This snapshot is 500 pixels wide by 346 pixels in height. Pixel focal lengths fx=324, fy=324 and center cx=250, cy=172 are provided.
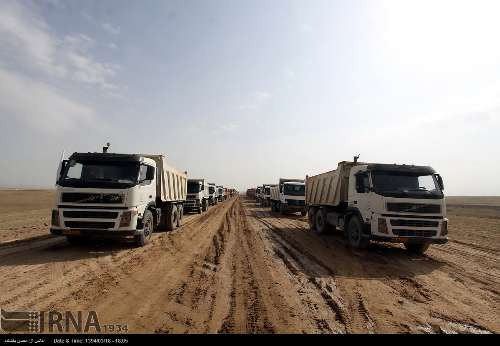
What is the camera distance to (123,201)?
30.5ft

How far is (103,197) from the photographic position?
923 cm

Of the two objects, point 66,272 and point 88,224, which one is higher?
point 88,224

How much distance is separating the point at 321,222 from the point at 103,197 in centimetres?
959

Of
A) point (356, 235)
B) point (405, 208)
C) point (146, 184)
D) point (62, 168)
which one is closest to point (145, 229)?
point (146, 184)

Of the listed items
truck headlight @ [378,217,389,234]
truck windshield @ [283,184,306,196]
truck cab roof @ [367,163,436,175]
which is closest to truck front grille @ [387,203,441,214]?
truck headlight @ [378,217,389,234]

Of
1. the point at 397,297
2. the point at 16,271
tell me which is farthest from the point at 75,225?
the point at 397,297

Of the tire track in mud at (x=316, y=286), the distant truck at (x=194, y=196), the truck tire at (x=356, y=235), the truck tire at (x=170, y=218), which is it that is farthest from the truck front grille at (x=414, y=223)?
the distant truck at (x=194, y=196)

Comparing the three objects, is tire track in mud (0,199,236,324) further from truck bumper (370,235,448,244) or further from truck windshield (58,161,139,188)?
truck bumper (370,235,448,244)

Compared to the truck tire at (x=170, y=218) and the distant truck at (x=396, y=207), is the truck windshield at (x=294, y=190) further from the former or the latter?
the distant truck at (x=396, y=207)

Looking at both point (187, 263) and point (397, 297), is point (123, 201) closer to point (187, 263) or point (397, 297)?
point (187, 263)

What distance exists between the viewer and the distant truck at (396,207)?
9609mm

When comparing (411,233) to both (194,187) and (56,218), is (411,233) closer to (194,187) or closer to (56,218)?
(56,218)

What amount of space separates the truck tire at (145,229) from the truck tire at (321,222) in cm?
750
